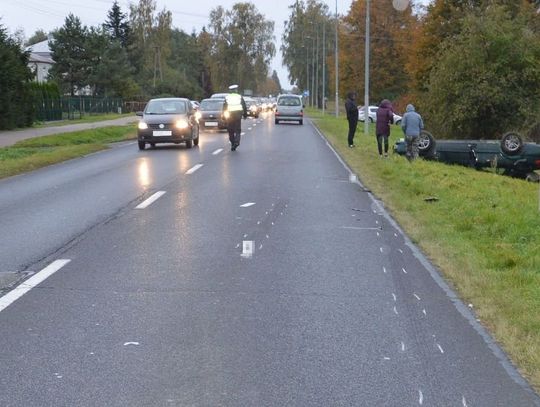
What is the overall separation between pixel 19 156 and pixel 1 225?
12.6 metres

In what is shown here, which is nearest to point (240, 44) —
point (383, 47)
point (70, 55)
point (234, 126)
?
point (70, 55)

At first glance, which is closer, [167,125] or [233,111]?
[233,111]

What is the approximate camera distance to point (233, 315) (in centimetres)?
566

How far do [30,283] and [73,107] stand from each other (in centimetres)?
5054

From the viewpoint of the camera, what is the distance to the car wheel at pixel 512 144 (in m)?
18.4

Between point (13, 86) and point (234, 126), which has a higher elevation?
point (13, 86)

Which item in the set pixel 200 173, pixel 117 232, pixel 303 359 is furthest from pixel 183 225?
pixel 200 173

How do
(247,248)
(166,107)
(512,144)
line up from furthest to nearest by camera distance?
(166,107) → (512,144) → (247,248)

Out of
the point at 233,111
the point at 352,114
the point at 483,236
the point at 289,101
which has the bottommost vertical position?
the point at 483,236

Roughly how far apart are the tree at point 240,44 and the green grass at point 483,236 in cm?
8913

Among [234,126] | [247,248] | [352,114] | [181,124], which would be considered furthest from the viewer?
[352,114]

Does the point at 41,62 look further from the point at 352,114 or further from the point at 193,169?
the point at 193,169

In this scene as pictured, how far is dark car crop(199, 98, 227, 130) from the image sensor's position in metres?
39.3

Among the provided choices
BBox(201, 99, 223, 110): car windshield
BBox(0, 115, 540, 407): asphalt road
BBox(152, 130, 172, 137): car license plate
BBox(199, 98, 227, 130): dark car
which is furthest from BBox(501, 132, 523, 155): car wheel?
BBox(201, 99, 223, 110): car windshield
